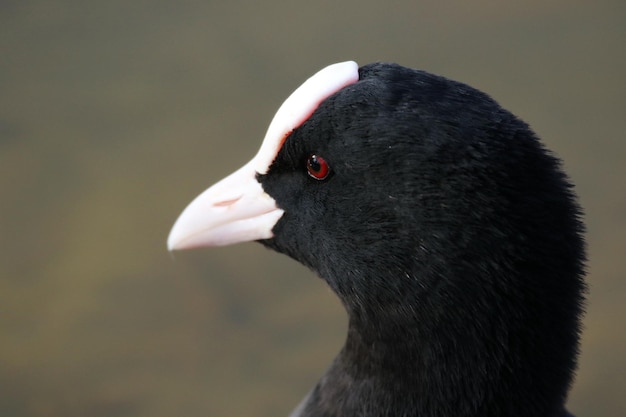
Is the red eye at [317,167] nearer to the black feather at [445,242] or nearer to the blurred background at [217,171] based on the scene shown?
the black feather at [445,242]

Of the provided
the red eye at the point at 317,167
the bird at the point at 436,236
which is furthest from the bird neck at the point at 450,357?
the red eye at the point at 317,167

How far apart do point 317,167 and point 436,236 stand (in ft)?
0.97

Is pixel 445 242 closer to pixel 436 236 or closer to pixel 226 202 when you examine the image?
pixel 436 236

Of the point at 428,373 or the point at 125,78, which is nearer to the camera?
the point at 428,373

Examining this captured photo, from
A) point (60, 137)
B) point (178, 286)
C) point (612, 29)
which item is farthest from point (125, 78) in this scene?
point (612, 29)

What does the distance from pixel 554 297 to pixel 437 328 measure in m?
0.22

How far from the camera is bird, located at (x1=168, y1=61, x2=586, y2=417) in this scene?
71.2 inches

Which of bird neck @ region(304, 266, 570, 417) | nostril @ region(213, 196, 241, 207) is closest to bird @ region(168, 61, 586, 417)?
bird neck @ region(304, 266, 570, 417)

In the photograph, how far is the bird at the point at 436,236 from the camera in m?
1.81

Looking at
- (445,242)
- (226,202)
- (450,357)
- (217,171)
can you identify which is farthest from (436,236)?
(217,171)

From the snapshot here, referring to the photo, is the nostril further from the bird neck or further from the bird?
the bird neck

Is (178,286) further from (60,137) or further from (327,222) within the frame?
(327,222)

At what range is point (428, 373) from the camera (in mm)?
1943

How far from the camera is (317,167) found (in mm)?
1989
